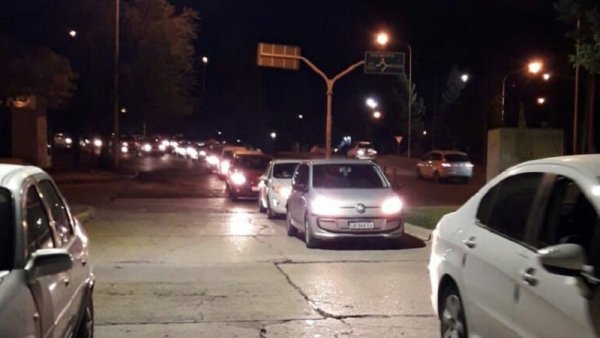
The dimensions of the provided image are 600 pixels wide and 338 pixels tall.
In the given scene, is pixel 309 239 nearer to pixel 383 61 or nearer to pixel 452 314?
pixel 452 314

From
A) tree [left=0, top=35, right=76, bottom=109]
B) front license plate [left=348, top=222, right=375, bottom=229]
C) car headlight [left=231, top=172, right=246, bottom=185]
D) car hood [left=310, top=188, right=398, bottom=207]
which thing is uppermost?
tree [left=0, top=35, right=76, bottom=109]

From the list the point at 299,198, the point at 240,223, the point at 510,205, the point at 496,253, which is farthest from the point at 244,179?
the point at 496,253

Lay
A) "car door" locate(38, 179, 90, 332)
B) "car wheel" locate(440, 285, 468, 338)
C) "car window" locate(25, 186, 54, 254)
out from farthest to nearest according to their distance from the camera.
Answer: "car wheel" locate(440, 285, 468, 338) < "car door" locate(38, 179, 90, 332) < "car window" locate(25, 186, 54, 254)

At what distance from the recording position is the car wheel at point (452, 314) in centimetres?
616

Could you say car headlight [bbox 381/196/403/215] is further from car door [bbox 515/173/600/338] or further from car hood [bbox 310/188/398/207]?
car door [bbox 515/173/600/338]

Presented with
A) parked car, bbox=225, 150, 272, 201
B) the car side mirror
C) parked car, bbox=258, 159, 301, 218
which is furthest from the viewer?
parked car, bbox=225, 150, 272, 201

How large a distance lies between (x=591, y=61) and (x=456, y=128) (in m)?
56.2

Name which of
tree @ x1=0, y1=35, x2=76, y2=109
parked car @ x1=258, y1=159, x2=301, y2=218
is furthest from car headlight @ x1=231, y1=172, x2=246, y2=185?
tree @ x1=0, y1=35, x2=76, y2=109

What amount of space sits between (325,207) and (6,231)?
380 inches

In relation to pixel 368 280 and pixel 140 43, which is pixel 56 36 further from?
pixel 368 280

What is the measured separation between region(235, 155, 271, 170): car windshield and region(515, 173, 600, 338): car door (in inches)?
883

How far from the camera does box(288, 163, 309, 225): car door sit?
15.3m

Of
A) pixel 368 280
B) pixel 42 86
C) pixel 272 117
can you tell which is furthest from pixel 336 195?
pixel 272 117

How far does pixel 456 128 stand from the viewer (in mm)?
67438
